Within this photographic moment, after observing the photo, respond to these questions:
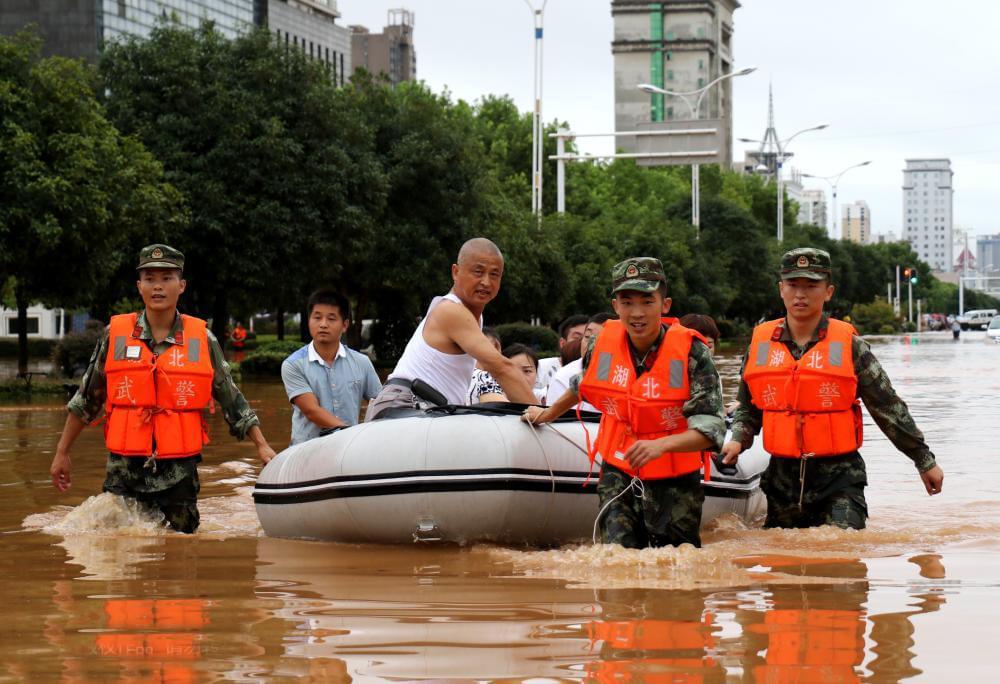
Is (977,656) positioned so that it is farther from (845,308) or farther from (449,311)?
(845,308)

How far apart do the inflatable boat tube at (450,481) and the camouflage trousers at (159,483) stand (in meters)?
0.57

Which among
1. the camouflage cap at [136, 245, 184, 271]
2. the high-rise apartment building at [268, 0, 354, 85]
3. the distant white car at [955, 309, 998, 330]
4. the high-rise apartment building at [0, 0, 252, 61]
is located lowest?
the distant white car at [955, 309, 998, 330]

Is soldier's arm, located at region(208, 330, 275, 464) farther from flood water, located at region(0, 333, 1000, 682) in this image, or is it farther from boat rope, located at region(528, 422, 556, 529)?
boat rope, located at region(528, 422, 556, 529)

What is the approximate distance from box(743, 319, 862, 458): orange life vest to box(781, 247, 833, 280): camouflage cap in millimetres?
301

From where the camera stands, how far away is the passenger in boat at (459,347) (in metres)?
7.49

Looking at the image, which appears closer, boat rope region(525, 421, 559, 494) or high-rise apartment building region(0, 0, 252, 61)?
boat rope region(525, 421, 559, 494)

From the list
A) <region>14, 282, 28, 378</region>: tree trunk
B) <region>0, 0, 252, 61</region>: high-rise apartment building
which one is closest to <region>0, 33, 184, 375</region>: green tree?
<region>14, 282, 28, 378</region>: tree trunk

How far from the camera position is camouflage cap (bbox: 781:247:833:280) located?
7520 mm

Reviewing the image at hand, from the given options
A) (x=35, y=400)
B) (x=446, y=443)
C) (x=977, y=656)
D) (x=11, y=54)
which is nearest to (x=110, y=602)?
(x=446, y=443)

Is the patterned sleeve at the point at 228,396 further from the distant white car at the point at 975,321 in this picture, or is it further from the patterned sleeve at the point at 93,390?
the distant white car at the point at 975,321

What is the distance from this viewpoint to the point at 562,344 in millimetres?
11430

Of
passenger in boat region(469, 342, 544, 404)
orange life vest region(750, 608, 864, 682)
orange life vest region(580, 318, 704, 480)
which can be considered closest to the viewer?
orange life vest region(750, 608, 864, 682)

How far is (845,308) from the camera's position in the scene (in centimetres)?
10688

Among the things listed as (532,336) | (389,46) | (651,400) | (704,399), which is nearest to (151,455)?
(651,400)
